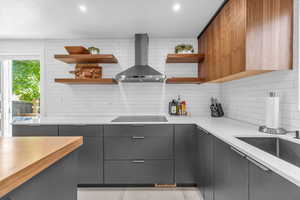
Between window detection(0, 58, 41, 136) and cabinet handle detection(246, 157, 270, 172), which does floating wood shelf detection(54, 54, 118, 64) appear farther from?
cabinet handle detection(246, 157, 270, 172)

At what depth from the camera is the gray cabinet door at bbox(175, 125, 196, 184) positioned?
7.85 ft

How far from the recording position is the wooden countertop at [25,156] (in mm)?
639

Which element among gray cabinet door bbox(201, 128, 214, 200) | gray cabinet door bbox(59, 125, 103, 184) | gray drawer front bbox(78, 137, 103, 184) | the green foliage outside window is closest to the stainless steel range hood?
gray cabinet door bbox(59, 125, 103, 184)

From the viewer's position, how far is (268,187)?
0.90 metres

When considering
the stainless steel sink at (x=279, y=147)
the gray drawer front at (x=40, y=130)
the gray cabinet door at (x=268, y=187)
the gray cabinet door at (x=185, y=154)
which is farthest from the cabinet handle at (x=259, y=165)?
the gray drawer front at (x=40, y=130)

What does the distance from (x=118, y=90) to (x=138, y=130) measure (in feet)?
3.45

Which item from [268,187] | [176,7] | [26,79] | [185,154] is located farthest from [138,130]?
[26,79]

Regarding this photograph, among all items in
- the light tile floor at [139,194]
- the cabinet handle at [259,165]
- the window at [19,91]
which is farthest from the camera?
the window at [19,91]

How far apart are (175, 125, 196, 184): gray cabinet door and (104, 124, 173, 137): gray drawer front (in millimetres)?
141

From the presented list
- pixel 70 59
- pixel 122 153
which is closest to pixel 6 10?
pixel 70 59

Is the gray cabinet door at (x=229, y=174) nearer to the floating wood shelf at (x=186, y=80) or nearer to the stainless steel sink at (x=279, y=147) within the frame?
the stainless steel sink at (x=279, y=147)

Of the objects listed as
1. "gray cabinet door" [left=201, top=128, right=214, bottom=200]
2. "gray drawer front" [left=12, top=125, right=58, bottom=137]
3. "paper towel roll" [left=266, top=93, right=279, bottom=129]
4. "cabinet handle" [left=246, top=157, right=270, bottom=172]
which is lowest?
"gray cabinet door" [left=201, top=128, right=214, bottom=200]

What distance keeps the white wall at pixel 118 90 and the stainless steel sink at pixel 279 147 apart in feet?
5.68

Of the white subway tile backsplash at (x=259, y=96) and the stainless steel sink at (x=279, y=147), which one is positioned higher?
the white subway tile backsplash at (x=259, y=96)
